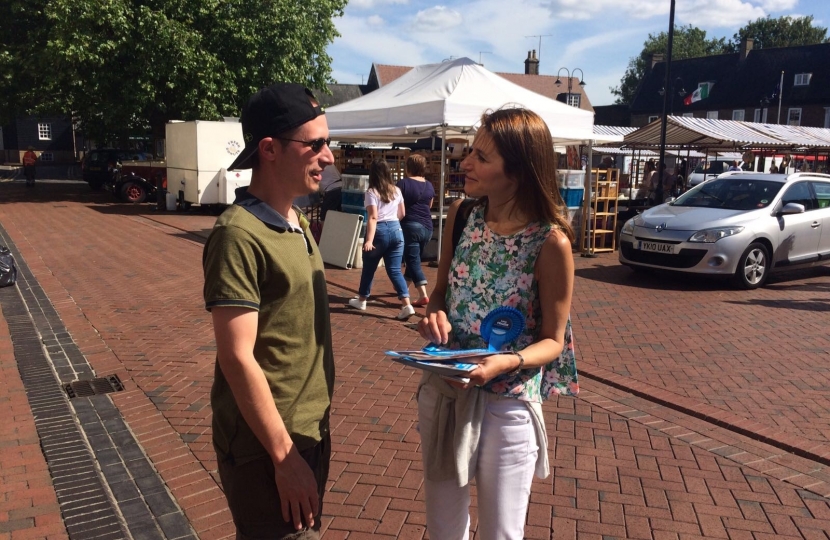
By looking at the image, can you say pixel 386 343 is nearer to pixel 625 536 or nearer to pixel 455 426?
pixel 625 536

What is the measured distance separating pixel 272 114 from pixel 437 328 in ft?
2.60

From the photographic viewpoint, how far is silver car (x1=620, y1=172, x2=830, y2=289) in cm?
942

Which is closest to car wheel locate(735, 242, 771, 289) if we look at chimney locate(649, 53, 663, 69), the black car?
the black car

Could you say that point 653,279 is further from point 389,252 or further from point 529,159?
point 529,159

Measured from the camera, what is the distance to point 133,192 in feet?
73.6

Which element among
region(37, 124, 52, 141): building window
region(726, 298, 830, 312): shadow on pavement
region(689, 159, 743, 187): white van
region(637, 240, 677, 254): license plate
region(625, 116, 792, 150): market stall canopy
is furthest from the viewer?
region(37, 124, 52, 141): building window

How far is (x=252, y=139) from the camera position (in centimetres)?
180

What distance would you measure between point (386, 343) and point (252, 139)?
15.7ft

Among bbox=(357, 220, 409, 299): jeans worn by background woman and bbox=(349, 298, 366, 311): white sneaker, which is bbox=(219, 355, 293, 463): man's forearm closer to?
bbox=(357, 220, 409, 299): jeans worn by background woman

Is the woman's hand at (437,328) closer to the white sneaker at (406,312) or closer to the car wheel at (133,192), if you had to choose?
the white sneaker at (406,312)

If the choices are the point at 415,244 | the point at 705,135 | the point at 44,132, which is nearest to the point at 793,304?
the point at 415,244

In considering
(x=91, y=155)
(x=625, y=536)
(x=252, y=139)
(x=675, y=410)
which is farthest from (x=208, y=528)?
(x=91, y=155)

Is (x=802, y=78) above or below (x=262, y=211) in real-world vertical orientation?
above

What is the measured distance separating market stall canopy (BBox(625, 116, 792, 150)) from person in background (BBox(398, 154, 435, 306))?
11.3 meters
